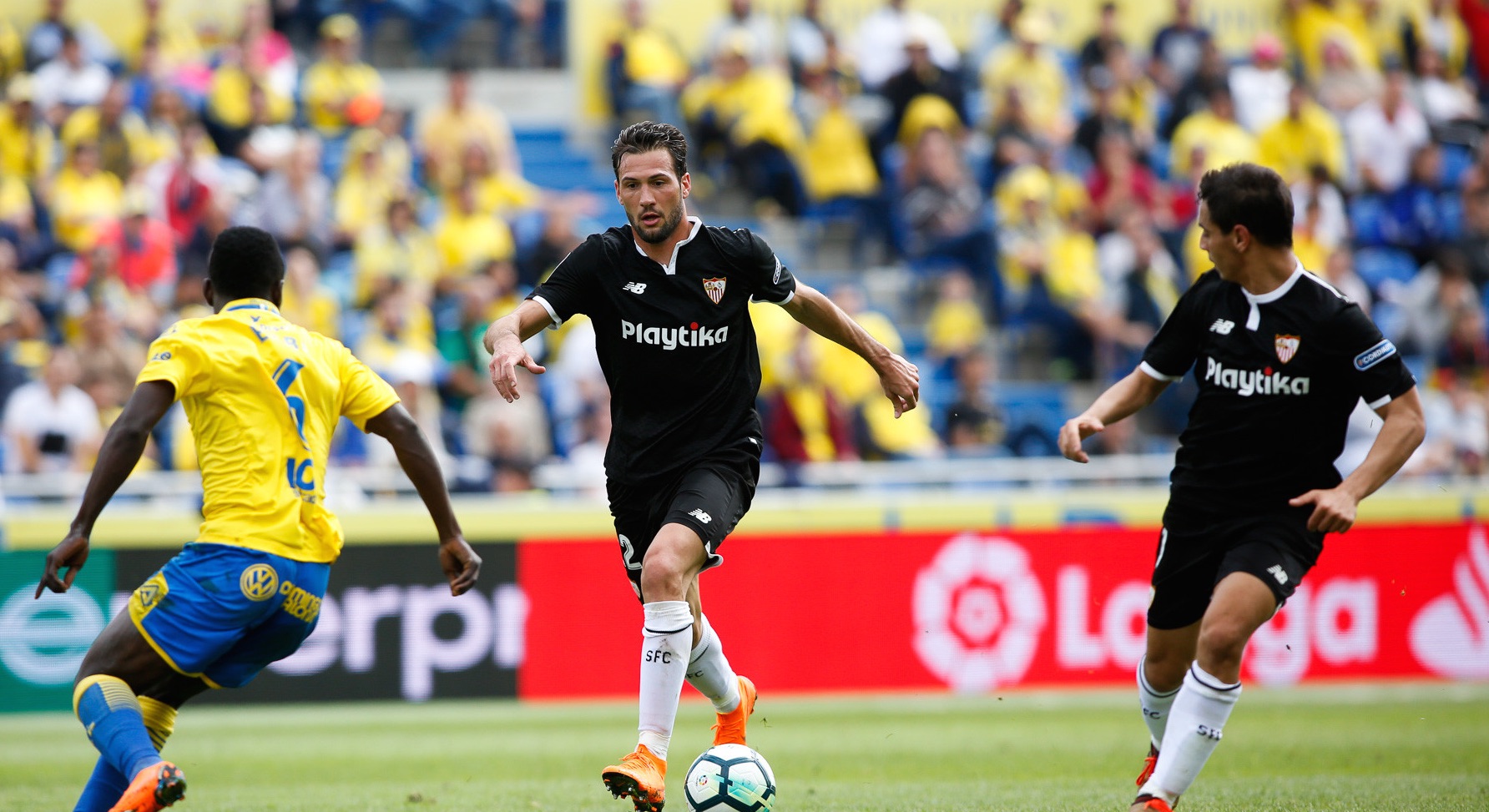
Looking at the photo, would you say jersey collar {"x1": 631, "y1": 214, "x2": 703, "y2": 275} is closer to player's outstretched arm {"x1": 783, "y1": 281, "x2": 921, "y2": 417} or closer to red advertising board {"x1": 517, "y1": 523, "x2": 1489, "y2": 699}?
player's outstretched arm {"x1": 783, "y1": 281, "x2": 921, "y2": 417}

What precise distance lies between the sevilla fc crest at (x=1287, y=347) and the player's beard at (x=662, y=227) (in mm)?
2421

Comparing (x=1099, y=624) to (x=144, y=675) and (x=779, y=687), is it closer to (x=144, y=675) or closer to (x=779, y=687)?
(x=779, y=687)

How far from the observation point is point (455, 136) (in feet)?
56.4

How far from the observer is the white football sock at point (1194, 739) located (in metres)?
5.92

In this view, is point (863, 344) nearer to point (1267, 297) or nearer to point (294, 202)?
point (1267, 297)

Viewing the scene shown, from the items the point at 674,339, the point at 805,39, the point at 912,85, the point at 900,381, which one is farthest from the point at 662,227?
the point at 805,39

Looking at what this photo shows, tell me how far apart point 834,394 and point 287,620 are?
969cm

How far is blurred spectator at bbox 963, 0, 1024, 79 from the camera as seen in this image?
64.7 feet

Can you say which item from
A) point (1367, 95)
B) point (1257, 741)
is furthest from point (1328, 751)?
point (1367, 95)

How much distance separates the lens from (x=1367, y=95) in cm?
2000

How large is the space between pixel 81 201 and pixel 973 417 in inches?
344

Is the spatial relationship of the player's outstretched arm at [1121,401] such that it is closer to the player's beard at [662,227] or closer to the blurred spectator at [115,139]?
the player's beard at [662,227]

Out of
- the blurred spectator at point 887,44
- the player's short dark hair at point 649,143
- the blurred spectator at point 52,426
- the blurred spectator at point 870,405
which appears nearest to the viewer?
the player's short dark hair at point 649,143

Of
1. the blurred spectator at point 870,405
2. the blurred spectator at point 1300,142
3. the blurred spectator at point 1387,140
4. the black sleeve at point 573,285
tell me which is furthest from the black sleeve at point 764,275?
the blurred spectator at point 1387,140
